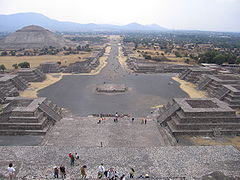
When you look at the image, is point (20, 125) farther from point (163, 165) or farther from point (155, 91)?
point (155, 91)

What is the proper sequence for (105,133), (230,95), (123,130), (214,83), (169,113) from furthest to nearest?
(214,83)
(230,95)
(169,113)
(123,130)
(105,133)

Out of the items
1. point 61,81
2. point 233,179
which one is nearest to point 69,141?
point 233,179

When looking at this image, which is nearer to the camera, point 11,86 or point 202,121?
point 202,121

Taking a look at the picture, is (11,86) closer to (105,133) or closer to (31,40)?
(105,133)

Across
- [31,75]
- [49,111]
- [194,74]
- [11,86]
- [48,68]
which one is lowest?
[48,68]

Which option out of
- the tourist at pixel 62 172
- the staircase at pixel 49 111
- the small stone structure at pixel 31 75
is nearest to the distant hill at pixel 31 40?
the small stone structure at pixel 31 75

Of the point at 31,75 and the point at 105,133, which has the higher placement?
the point at 31,75

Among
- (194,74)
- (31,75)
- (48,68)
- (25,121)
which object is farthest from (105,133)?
(48,68)
